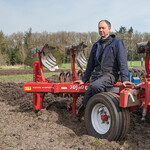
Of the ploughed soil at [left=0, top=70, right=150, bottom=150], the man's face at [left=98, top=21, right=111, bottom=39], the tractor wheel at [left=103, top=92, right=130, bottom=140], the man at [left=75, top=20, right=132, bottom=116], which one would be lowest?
the ploughed soil at [left=0, top=70, right=150, bottom=150]

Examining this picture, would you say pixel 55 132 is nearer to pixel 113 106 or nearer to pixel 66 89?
pixel 66 89

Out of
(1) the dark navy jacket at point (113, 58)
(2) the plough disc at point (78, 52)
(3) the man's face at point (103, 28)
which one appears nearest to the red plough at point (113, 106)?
(1) the dark navy jacket at point (113, 58)

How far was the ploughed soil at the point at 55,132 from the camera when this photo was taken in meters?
2.92

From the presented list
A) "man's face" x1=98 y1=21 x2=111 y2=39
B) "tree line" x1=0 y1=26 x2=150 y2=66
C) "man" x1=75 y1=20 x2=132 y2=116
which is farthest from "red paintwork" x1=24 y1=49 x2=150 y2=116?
"tree line" x1=0 y1=26 x2=150 y2=66

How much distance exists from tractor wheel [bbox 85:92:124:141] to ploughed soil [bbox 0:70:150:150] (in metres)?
0.13

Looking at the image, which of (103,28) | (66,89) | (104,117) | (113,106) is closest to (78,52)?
(66,89)

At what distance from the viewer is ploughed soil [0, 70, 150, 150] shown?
2.92 meters

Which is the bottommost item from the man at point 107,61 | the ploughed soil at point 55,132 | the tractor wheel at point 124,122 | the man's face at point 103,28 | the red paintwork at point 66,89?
the ploughed soil at point 55,132

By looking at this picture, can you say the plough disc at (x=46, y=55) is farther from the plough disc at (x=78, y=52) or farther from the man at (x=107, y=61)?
the man at (x=107, y=61)

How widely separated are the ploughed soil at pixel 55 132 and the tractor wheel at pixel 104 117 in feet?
0.42

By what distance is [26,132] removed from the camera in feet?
11.6

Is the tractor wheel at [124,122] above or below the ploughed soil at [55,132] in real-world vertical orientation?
above

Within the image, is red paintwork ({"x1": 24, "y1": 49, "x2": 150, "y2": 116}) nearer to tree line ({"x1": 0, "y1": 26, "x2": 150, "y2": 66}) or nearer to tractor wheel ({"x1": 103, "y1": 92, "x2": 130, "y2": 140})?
tractor wheel ({"x1": 103, "y1": 92, "x2": 130, "y2": 140})

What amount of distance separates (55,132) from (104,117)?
96cm
